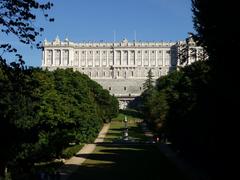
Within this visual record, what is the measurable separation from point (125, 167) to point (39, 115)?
27.1ft

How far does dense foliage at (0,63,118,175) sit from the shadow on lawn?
3.00m

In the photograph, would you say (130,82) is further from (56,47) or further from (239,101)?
(239,101)

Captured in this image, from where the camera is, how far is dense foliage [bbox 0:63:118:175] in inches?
511

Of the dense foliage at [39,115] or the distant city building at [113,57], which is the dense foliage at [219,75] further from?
the distant city building at [113,57]

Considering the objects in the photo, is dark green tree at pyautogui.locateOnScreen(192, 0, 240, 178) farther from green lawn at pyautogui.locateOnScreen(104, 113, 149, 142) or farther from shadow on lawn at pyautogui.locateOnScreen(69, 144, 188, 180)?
green lawn at pyautogui.locateOnScreen(104, 113, 149, 142)

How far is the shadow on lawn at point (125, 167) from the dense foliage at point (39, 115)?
2996 millimetres

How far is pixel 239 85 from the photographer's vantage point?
61.0 ft

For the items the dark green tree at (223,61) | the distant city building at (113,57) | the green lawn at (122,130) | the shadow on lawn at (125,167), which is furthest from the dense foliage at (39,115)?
the distant city building at (113,57)

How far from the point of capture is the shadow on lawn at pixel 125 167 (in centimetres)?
3425

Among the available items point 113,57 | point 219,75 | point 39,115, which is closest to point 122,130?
point 39,115

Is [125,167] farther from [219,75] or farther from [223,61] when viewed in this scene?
[223,61]

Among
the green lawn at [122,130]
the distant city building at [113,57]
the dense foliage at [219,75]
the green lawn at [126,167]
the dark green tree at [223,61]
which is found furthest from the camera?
the distant city building at [113,57]

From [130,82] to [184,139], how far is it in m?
141

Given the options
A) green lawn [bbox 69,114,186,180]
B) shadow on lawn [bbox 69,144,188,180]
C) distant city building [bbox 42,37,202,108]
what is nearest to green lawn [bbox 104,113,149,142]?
green lawn [bbox 69,114,186,180]
